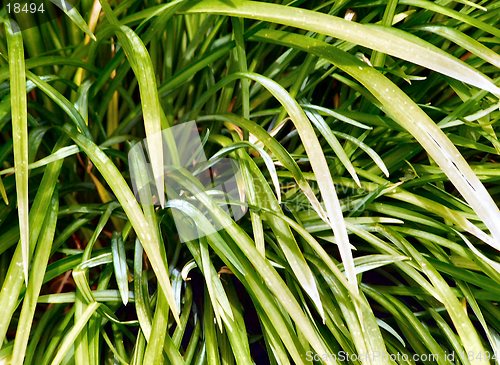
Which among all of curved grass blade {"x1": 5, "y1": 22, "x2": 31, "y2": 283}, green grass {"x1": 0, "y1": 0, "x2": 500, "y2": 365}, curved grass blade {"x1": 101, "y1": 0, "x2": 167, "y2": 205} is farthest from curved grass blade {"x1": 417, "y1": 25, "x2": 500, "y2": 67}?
curved grass blade {"x1": 5, "y1": 22, "x2": 31, "y2": 283}

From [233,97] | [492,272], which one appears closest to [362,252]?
[492,272]

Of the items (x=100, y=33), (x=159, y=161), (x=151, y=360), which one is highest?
(x=100, y=33)

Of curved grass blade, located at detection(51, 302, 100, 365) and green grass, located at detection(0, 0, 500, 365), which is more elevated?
green grass, located at detection(0, 0, 500, 365)

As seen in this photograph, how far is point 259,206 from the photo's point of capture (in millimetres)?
641

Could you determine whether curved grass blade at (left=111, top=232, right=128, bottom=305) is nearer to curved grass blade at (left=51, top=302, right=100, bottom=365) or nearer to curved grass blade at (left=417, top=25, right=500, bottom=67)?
curved grass blade at (left=51, top=302, right=100, bottom=365)

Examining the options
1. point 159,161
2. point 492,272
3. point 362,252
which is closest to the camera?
point 159,161

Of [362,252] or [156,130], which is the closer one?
[156,130]

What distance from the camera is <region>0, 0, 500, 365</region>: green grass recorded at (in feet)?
1.82

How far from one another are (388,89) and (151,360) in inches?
13.7

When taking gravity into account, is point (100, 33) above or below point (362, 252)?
above

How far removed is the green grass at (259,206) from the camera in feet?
1.82

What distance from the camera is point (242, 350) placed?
1.92 feet

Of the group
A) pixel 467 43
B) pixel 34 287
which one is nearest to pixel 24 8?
pixel 34 287

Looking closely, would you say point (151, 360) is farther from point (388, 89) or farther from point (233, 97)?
point (233, 97)
